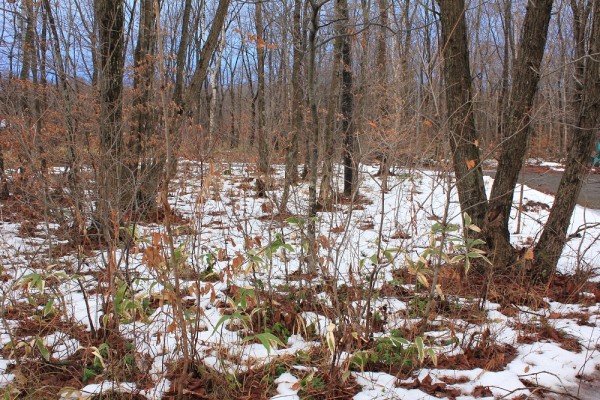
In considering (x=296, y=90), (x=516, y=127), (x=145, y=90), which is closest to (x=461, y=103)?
(x=516, y=127)

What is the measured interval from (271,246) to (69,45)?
3.91m

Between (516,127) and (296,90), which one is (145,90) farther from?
(516,127)

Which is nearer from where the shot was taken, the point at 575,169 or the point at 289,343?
Answer: the point at 289,343

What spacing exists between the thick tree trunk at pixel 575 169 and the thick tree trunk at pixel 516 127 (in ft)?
1.12

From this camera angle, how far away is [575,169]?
4.50m

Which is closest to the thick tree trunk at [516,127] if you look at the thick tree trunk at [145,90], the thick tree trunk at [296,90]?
the thick tree trunk at [296,90]

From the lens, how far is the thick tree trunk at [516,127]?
4.63 metres

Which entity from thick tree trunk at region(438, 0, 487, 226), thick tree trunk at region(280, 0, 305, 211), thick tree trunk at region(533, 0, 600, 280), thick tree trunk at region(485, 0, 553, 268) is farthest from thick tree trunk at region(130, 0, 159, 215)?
thick tree trunk at region(533, 0, 600, 280)

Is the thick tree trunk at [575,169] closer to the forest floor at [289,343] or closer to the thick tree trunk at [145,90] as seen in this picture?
the forest floor at [289,343]

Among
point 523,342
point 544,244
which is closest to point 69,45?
point 523,342

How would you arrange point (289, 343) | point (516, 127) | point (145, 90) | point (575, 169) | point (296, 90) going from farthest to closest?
point (296, 90)
point (145, 90)
point (516, 127)
point (575, 169)
point (289, 343)

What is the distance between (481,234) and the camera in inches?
187

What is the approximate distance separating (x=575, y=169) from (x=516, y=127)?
2.45 feet

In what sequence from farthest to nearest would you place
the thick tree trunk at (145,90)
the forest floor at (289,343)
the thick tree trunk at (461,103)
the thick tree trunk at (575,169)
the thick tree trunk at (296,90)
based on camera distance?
the thick tree trunk at (145,90), the thick tree trunk at (296,90), the thick tree trunk at (461,103), the thick tree trunk at (575,169), the forest floor at (289,343)
